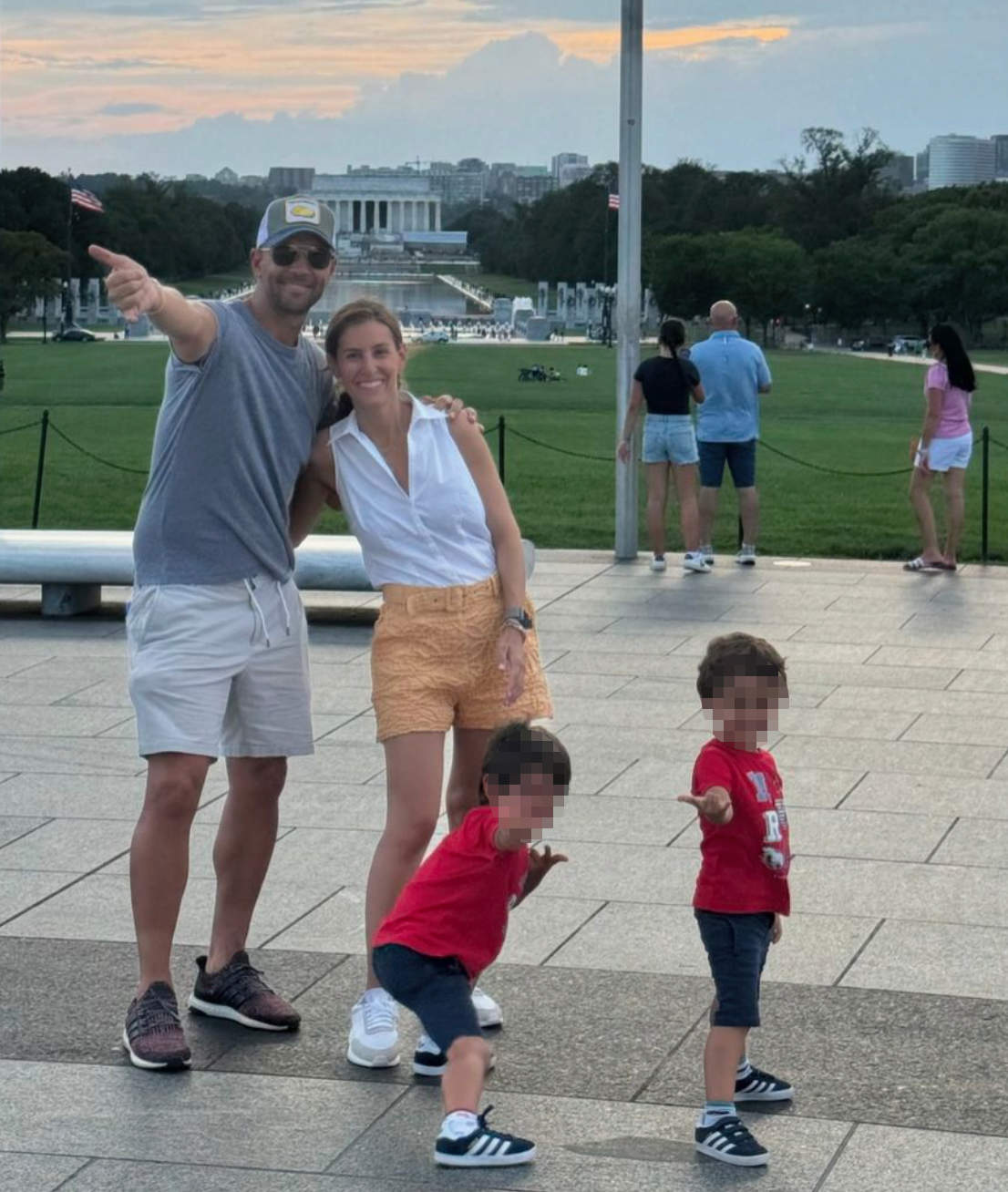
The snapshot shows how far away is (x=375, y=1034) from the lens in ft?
15.0

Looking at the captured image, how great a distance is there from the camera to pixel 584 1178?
13.2 feet

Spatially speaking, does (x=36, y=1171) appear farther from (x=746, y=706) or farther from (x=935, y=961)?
(x=935, y=961)

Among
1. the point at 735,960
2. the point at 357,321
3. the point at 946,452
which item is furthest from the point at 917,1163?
the point at 946,452

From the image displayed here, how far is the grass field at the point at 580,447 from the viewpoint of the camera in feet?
58.3

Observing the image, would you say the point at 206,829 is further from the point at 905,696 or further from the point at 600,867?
the point at 905,696

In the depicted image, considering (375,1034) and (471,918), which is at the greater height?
(471,918)

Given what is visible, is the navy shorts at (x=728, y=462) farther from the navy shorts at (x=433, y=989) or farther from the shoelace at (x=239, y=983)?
the navy shorts at (x=433, y=989)

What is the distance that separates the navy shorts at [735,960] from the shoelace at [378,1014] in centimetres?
77

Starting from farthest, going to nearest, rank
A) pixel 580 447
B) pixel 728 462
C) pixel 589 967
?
pixel 580 447 < pixel 728 462 < pixel 589 967

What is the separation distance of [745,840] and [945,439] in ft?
31.8

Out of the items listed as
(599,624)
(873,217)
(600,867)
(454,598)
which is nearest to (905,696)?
(599,624)

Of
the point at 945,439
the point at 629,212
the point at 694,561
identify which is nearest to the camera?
the point at 945,439

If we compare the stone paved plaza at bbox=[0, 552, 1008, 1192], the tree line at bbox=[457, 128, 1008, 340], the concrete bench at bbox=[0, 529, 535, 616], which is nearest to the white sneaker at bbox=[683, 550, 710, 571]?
the concrete bench at bbox=[0, 529, 535, 616]

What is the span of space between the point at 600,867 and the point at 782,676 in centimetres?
233
